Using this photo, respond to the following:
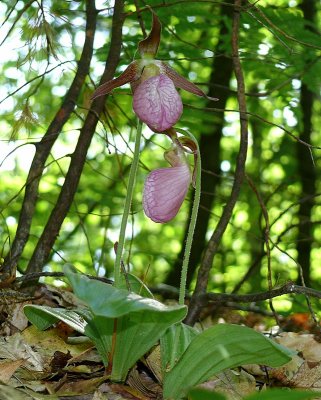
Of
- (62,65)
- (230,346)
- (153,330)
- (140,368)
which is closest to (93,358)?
(140,368)

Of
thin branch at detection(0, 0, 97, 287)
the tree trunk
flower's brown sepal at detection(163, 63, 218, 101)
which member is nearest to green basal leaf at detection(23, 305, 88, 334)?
thin branch at detection(0, 0, 97, 287)

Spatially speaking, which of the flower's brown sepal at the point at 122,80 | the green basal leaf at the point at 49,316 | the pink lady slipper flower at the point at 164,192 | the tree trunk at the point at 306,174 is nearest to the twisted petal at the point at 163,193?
the pink lady slipper flower at the point at 164,192

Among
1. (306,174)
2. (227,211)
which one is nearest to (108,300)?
(227,211)

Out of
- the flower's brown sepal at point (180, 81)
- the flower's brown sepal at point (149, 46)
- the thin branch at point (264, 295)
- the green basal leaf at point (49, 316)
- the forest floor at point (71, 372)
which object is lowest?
the forest floor at point (71, 372)

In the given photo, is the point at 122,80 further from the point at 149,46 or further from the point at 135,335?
the point at 135,335

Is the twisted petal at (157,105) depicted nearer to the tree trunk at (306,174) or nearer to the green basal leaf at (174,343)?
the green basal leaf at (174,343)

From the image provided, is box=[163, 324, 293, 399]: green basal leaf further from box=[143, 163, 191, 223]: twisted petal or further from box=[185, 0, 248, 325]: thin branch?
box=[185, 0, 248, 325]: thin branch
